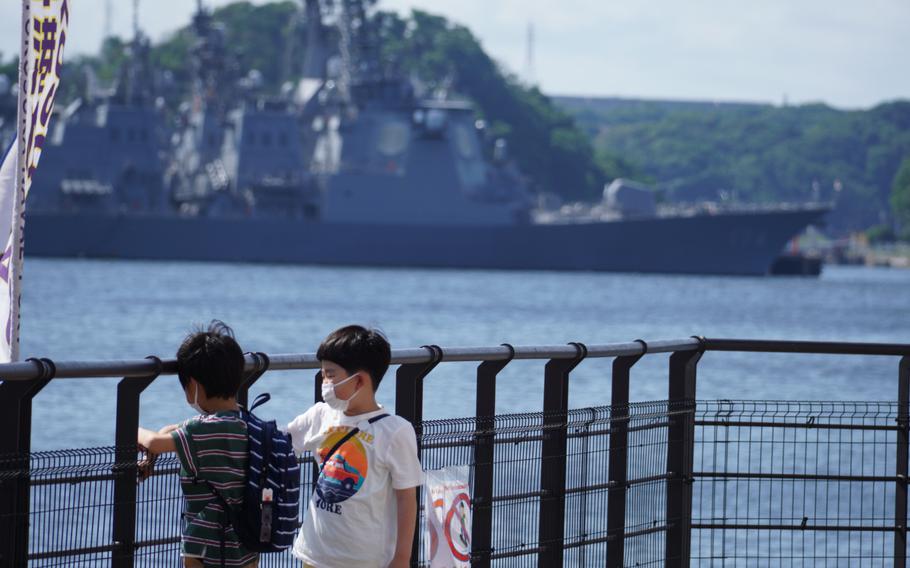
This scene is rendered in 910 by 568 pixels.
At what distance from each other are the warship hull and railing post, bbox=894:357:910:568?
7235 centimetres

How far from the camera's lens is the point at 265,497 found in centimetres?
315

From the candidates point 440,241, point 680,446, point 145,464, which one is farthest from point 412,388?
point 440,241

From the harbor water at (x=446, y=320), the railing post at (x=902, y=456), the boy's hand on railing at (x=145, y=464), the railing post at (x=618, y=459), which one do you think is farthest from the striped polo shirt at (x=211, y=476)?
the harbor water at (x=446, y=320)

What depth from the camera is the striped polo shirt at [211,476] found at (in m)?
3.15

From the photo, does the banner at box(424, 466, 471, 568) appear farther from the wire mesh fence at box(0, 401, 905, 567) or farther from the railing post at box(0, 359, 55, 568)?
the railing post at box(0, 359, 55, 568)

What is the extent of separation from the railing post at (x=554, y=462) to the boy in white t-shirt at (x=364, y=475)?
0.99m

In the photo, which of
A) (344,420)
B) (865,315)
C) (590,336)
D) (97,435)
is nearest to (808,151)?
(865,315)

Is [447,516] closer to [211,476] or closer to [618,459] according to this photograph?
[211,476]

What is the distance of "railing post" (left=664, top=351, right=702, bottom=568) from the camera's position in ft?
15.9

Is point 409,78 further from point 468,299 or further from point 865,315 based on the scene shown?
point 865,315

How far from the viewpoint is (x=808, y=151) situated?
14575 cm

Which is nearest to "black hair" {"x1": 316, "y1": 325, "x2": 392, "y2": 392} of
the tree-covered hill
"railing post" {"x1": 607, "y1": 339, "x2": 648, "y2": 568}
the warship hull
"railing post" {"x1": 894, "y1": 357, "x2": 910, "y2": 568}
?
"railing post" {"x1": 607, "y1": 339, "x2": 648, "y2": 568}

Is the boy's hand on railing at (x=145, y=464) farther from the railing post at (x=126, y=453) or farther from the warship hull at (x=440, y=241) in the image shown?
the warship hull at (x=440, y=241)

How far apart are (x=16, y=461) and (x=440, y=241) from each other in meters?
75.1
